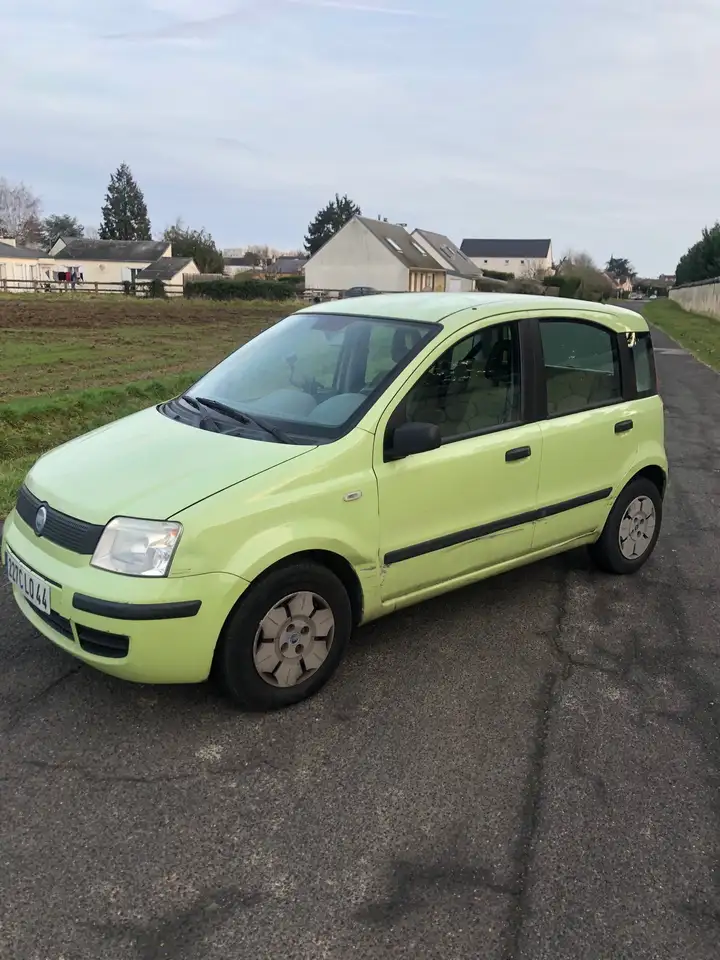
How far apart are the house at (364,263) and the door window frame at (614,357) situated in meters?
57.1

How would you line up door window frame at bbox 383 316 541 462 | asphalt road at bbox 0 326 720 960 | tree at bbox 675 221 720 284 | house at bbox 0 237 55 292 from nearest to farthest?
asphalt road at bbox 0 326 720 960, door window frame at bbox 383 316 541 462, tree at bbox 675 221 720 284, house at bbox 0 237 55 292

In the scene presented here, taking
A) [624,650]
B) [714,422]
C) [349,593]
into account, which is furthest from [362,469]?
[714,422]

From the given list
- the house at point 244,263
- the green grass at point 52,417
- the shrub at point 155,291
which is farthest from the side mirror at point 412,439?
the house at point 244,263

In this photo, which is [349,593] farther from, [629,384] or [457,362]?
[629,384]

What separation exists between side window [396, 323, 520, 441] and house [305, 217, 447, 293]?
57.8m

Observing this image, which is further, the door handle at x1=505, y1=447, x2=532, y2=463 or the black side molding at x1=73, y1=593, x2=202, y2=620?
the door handle at x1=505, y1=447, x2=532, y2=463

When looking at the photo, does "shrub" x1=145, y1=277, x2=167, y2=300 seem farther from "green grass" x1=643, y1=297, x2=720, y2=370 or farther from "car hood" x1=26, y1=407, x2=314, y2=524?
"car hood" x1=26, y1=407, x2=314, y2=524

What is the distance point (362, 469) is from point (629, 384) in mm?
2307

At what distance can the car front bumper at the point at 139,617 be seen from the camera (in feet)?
10.1

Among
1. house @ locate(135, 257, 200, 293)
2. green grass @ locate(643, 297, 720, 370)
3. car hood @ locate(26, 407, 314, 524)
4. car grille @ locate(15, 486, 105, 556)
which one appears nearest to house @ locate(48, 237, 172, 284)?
house @ locate(135, 257, 200, 293)

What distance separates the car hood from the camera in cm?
323

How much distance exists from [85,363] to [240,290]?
37.6 metres

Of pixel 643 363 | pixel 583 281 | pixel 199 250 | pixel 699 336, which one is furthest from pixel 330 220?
pixel 643 363

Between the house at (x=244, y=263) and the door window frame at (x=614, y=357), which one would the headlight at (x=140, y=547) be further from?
the house at (x=244, y=263)
